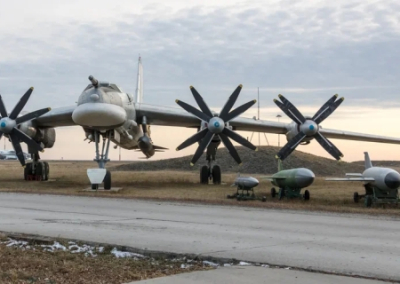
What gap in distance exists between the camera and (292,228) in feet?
36.4

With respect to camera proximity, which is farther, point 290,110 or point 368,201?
point 290,110

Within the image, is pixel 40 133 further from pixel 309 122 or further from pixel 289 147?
A: pixel 309 122

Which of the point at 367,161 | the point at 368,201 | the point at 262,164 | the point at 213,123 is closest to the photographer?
the point at 368,201

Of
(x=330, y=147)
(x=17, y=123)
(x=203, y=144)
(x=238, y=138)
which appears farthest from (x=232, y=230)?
(x=17, y=123)

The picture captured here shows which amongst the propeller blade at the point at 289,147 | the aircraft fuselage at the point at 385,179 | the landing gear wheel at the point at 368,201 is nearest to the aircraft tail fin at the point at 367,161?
the aircraft fuselage at the point at 385,179

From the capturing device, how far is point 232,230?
34.9 ft

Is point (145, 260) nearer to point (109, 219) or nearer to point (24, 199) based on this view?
point (109, 219)

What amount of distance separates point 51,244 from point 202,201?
9.29 m

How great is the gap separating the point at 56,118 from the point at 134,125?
4.16 meters

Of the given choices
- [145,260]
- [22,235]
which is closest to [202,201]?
[22,235]

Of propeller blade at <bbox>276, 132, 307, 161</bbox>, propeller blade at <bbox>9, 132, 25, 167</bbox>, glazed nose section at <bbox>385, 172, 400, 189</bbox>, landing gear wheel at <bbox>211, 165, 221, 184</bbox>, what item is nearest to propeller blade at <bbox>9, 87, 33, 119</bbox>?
propeller blade at <bbox>9, 132, 25, 167</bbox>

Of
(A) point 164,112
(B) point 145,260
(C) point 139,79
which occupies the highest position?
(C) point 139,79

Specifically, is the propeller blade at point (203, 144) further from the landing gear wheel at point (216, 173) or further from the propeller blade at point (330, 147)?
the propeller blade at point (330, 147)

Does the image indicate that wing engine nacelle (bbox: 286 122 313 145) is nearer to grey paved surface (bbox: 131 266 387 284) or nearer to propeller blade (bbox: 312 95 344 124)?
Answer: propeller blade (bbox: 312 95 344 124)
